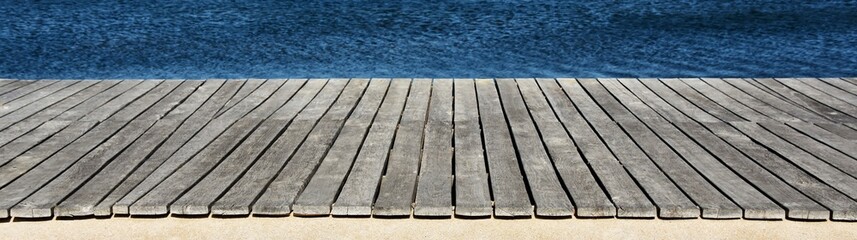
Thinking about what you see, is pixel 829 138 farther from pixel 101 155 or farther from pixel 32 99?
pixel 32 99

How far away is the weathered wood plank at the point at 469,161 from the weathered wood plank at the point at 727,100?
1320mm

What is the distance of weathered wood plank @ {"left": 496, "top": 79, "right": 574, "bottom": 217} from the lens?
3131mm

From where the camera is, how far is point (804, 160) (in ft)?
12.4

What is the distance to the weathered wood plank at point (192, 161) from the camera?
10.6ft

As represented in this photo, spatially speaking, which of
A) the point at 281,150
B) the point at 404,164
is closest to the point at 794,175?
the point at 404,164

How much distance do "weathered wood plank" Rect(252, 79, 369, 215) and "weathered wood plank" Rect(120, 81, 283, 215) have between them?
0.31 m

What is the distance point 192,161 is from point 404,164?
0.85 metres

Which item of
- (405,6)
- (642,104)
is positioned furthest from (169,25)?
(642,104)

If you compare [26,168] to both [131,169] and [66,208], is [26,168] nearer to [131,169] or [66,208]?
[131,169]

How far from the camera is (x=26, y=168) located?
3.69 meters

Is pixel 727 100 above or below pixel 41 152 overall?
below

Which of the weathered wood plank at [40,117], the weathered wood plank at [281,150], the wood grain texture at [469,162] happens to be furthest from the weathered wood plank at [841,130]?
the weathered wood plank at [40,117]

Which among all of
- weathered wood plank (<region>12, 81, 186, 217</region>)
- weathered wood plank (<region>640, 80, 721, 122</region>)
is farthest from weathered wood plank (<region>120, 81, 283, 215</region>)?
weathered wood plank (<region>640, 80, 721, 122</region>)

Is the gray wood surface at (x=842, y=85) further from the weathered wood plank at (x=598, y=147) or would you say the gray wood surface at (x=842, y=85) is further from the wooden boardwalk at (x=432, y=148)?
the weathered wood plank at (x=598, y=147)
